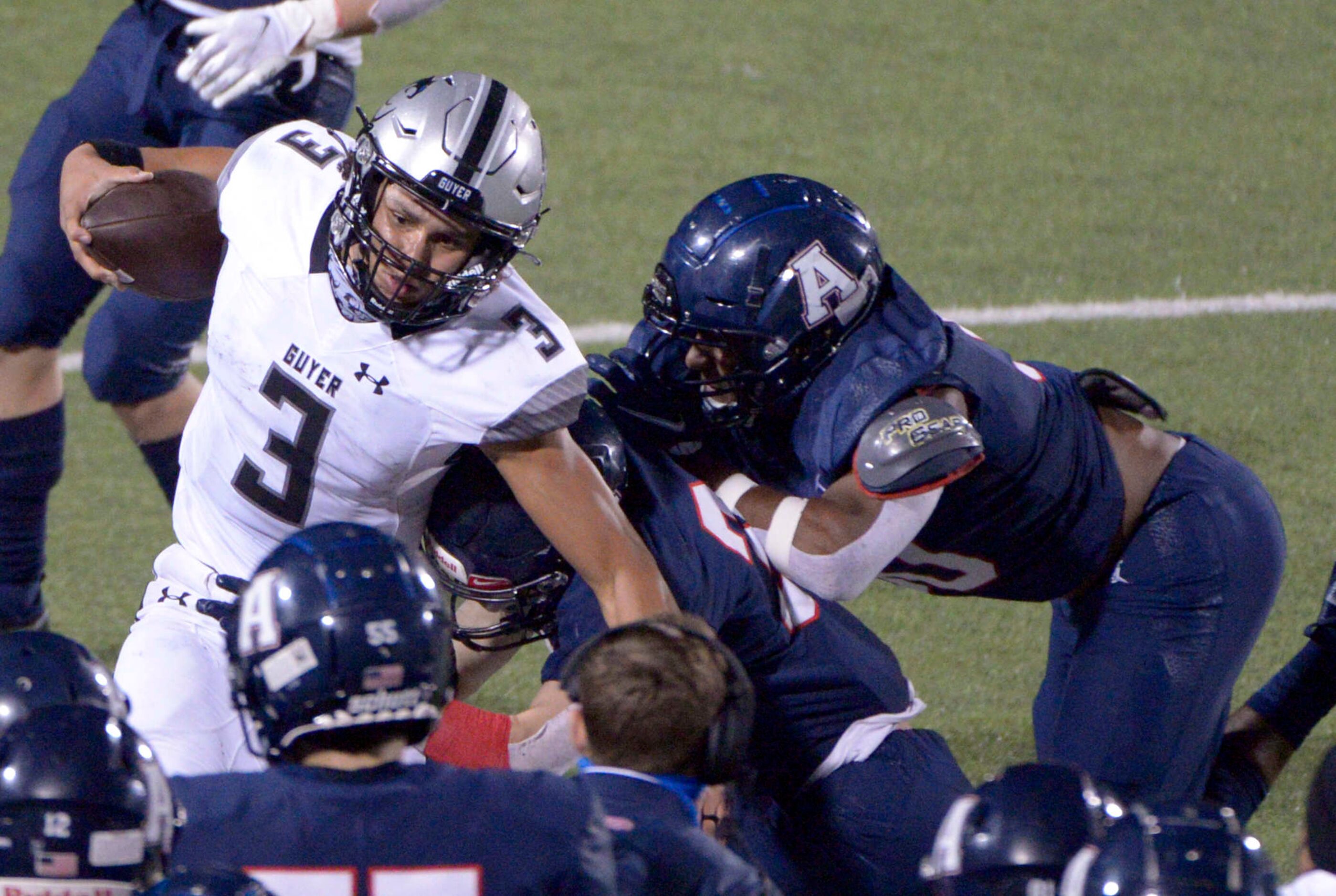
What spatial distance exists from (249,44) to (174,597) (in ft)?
5.35

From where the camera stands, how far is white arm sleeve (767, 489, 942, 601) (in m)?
3.06

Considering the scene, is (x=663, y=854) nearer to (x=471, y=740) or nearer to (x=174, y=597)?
(x=471, y=740)

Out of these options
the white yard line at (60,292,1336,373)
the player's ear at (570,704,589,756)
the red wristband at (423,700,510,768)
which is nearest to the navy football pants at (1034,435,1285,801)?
the red wristband at (423,700,510,768)

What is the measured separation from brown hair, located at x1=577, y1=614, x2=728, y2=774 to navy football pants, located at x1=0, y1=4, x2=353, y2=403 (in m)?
2.46

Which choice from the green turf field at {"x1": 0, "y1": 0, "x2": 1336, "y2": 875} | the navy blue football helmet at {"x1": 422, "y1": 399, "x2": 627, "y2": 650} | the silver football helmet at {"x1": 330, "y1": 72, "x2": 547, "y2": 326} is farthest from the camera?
the green turf field at {"x1": 0, "y1": 0, "x2": 1336, "y2": 875}

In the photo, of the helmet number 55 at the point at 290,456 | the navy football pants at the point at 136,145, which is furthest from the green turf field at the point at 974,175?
the helmet number 55 at the point at 290,456

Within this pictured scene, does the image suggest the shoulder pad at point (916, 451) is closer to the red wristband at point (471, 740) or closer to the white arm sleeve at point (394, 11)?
the red wristband at point (471, 740)

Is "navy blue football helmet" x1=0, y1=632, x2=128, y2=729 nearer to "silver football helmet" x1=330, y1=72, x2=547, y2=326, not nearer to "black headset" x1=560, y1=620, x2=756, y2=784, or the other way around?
"black headset" x1=560, y1=620, x2=756, y2=784

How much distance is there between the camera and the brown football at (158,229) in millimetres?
3289

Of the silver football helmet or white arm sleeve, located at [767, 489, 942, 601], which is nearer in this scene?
the silver football helmet

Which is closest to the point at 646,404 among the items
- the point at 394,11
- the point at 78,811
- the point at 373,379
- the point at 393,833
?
the point at 373,379

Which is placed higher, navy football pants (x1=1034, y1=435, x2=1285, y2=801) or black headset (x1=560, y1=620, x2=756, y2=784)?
black headset (x1=560, y1=620, x2=756, y2=784)

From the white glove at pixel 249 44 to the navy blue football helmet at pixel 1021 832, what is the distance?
288 cm

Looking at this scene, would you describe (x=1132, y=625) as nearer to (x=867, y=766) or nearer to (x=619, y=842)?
(x=867, y=766)
